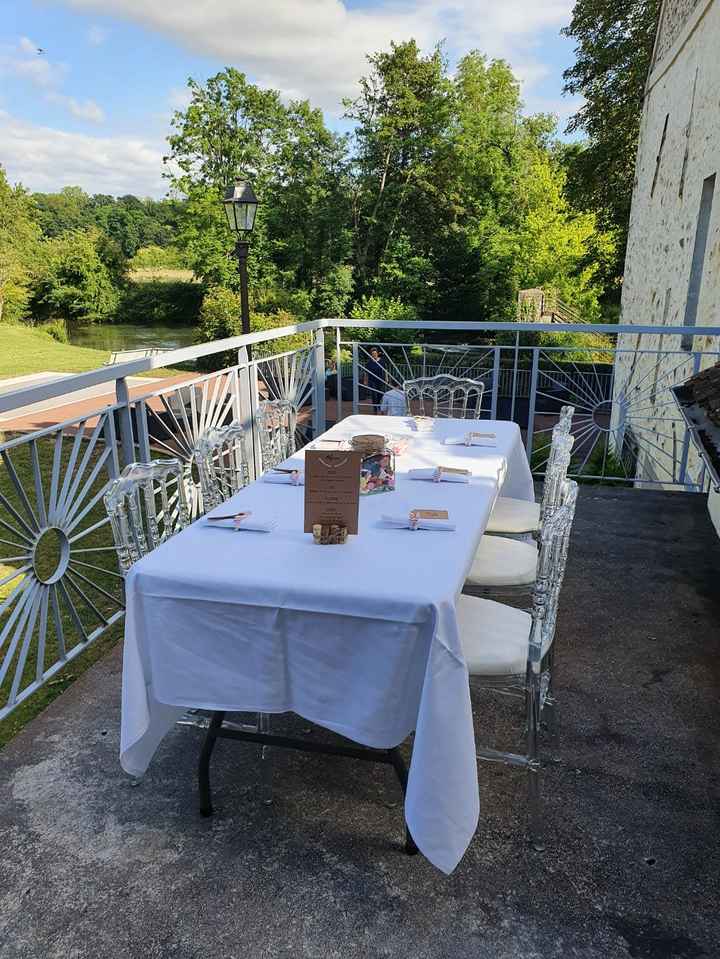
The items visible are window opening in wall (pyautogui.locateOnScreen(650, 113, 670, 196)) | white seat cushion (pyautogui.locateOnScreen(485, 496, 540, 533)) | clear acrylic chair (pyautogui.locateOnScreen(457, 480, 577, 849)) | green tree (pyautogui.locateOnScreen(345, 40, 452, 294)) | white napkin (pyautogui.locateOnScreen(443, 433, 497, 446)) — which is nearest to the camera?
clear acrylic chair (pyautogui.locateOnScreen(457, 480, 577, 849))

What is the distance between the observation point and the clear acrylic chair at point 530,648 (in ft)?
6.10

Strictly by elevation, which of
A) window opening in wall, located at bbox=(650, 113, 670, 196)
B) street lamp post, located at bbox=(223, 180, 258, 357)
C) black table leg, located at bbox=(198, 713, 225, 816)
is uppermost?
window opening in wall, located at bbox=(650, 113, 670, 196)

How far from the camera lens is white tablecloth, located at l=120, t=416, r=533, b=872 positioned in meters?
1.69

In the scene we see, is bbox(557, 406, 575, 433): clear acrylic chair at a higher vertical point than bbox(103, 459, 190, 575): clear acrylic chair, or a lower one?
higher

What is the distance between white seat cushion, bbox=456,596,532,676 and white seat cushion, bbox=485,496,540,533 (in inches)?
33.4

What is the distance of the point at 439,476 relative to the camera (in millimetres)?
2709

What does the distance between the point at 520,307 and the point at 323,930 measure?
21335mm

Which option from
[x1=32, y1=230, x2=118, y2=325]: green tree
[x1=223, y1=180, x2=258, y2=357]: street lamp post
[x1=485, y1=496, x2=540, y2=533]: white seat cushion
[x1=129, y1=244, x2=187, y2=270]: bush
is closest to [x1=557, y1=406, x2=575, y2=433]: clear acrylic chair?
[x1=485, y1=496, x2=540, y2=533]: white seat cushion

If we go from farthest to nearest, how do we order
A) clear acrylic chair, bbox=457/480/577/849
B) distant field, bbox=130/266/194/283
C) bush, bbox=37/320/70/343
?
distant field, bbox=130/266/194/283 < bush, bbox=37/320/70/343 < clear acrylic chair, bbox=457/480/577/849

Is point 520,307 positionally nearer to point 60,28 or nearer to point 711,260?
point 711,260

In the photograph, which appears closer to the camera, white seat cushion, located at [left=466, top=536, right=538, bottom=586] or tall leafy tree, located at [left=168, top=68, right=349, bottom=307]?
white seat cushion, located at [left=466, top=536, right=538, bottom=586]

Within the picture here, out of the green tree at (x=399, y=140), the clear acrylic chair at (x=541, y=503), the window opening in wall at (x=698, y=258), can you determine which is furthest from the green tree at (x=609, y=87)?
the clear acrylic chair at (x=541, y=503)

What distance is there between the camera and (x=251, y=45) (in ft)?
86.2

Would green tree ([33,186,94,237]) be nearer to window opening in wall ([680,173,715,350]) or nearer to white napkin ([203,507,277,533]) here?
window opening in wall ([680,173,715,350])
